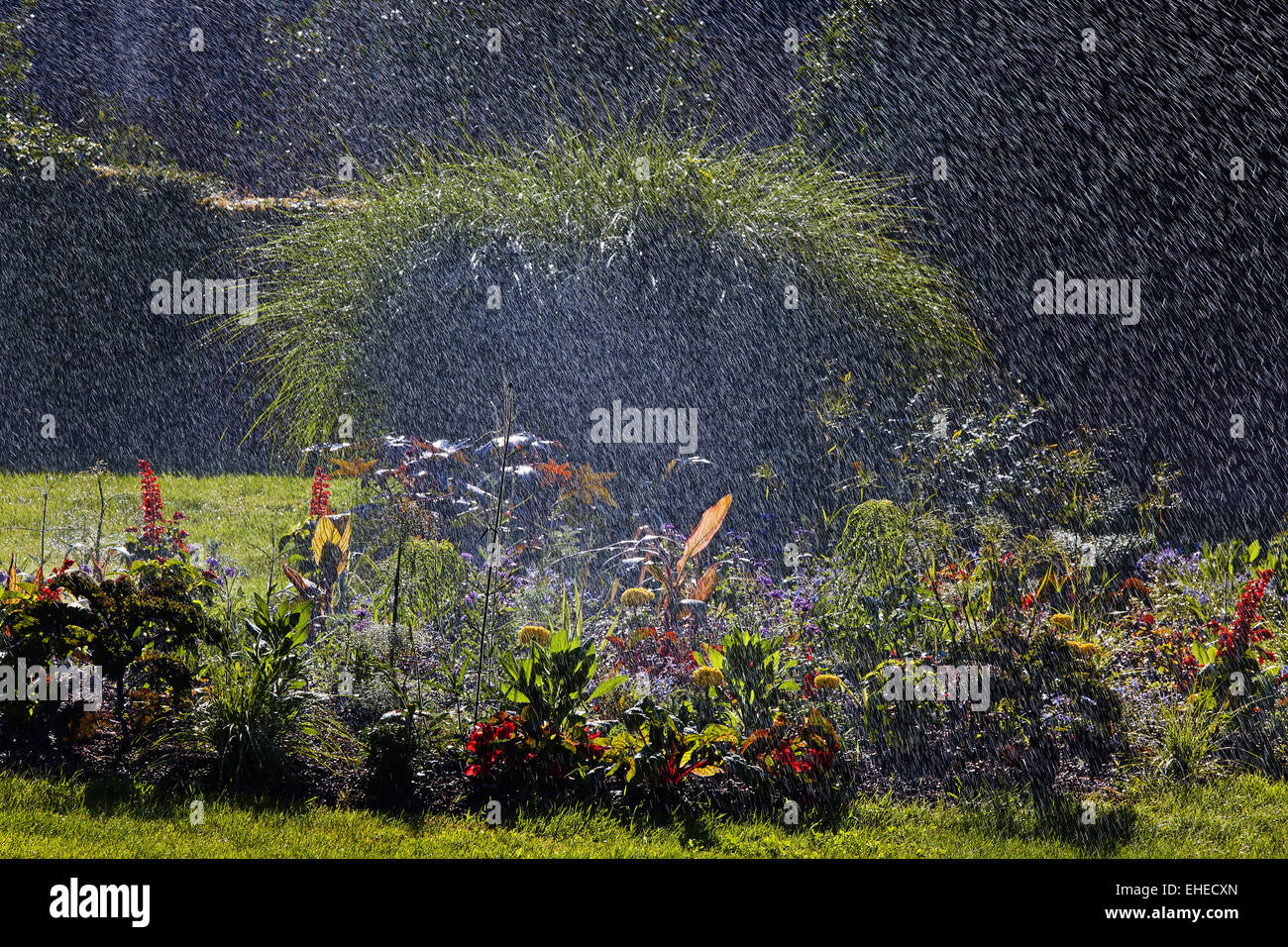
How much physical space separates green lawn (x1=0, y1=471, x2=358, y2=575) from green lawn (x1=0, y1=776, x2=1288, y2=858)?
233 cm

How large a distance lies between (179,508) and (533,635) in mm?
3975

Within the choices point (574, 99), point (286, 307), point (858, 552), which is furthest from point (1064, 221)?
point (574, 99)

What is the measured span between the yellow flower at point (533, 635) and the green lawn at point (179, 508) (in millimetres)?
2113

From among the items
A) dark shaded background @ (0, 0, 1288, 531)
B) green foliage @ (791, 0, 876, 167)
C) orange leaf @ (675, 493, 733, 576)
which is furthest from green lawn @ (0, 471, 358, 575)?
green foliage @ (791, 0, 876, 167)

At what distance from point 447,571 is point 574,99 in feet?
30.7

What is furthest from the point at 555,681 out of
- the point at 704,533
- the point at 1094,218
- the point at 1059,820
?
the point at 1094,218

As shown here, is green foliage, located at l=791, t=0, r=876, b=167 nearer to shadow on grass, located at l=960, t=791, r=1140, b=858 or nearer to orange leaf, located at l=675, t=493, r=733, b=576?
orange leaf, located at l=675, t=493, r=733, b=576

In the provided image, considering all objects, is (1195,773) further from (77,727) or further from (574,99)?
(574,99)

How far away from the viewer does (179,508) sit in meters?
6.67

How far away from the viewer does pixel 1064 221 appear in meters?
6.61

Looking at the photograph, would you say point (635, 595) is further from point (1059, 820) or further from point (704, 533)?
point (1059, 820)

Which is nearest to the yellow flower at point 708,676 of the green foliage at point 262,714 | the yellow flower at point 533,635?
the yellow flower at point 533,635

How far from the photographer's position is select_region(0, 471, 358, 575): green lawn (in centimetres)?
559

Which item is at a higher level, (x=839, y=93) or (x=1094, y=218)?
(x=839, y=93)
